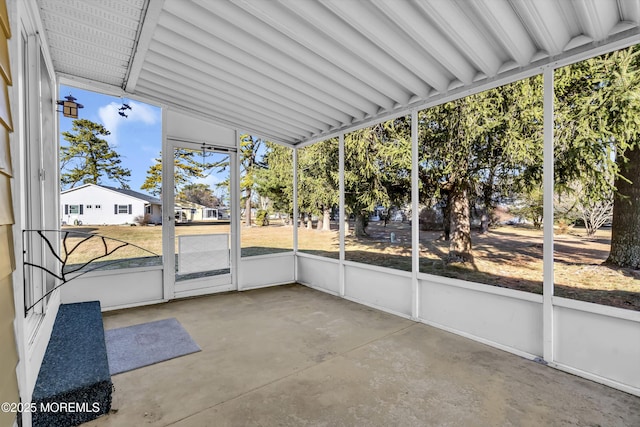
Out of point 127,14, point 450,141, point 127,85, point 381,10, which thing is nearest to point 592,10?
point 381,10

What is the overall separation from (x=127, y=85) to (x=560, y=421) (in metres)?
5.60

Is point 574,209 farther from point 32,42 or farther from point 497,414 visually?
point 32,42

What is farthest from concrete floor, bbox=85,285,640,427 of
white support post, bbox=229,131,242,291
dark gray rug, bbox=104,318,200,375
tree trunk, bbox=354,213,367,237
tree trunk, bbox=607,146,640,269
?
tree trunk, bbox=354,213,367,237

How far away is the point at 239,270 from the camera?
5402 millimetres

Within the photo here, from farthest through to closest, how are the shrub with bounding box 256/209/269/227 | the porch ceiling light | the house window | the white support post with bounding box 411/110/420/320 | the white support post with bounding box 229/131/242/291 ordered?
the shrub with bounding box 256/209/269/227
the white support post with bounding box 229/131/242/291
the white support post with bounding box 411/110/420/320
the porch ceiling light
the house window

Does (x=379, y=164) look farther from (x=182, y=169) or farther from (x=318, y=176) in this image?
(x=182, y=169)

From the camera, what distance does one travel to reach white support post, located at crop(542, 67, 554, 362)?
2699mm

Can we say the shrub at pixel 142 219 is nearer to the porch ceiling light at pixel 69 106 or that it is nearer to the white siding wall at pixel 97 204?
the white siding wall at pixel 97 204

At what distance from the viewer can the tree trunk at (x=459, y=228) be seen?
6.71 m

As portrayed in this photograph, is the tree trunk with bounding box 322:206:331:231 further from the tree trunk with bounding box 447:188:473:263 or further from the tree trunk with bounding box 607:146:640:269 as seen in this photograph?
the tree trunk with bounding box 607:146:640:269

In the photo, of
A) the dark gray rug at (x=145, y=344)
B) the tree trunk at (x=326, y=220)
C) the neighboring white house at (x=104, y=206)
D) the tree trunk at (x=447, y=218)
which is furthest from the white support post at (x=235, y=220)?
the tree trunk at (x=326, y=220)

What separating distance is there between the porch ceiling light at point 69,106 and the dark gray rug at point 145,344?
8.86ft

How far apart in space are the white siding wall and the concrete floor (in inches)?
82.7

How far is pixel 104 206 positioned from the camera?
14.1 ft
